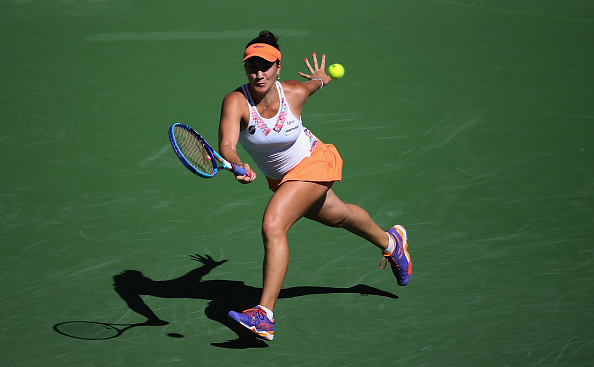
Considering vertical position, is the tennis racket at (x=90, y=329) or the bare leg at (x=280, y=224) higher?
the bare leg at (x=280, y=224)

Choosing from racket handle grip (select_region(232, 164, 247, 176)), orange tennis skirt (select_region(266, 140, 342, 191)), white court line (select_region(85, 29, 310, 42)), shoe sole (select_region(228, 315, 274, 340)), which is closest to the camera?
shoe sole (select_region(228, 315, 274, 340))

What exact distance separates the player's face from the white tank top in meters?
0.10

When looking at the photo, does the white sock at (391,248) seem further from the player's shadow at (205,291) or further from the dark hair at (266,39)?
the dark hair at (266,39)

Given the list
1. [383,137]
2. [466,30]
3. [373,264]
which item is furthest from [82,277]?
[466,30]

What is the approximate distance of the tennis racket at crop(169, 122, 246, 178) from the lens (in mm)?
4438

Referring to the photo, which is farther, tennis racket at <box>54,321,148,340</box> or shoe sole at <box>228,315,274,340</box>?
tennis racket at <box>54,321,148,340</box>

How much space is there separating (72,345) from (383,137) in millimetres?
3918

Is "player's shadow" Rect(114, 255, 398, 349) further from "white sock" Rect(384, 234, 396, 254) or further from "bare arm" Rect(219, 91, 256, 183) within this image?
"bare arm" Rect(219, 91, 256, 183)

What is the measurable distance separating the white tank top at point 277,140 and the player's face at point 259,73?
10cm

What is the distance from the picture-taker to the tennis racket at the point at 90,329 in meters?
4.65

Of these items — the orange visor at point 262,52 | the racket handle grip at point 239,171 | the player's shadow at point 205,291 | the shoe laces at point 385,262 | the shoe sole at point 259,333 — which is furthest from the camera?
the shoe laces at point 385,262

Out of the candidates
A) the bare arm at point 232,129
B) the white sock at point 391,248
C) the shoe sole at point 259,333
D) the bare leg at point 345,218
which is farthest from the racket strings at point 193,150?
the white sock at point 391,248

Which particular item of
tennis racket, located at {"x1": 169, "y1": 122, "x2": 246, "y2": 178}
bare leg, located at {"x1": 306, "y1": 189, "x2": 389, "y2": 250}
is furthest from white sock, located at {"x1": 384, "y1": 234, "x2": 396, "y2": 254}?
tennis racket, located at {"x1": 169, "y1": 122, "x2": 246, "y2": 178}

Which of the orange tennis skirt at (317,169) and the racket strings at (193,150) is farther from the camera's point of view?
the orange tennis skirt at (317,169)
